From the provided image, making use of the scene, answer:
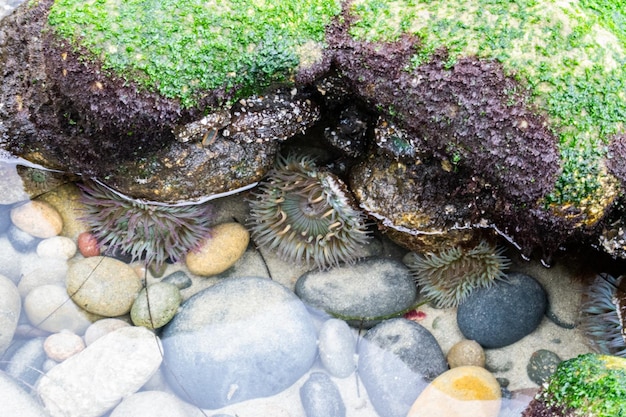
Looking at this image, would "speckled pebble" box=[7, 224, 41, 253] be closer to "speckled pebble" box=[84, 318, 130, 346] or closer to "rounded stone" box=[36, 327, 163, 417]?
"speckled pebble" box=[84, 318, 130, 346]

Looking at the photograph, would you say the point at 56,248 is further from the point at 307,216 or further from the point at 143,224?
the point at 307,216

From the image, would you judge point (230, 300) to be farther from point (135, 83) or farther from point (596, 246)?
point (596, 246)

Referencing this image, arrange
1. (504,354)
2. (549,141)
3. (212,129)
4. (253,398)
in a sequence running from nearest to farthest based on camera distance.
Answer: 1. (549,141)
2. (212,129)
3. (253,398)
4. (504,354)

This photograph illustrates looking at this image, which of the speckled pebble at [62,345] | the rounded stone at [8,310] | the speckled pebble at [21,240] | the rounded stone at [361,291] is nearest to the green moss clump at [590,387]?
the rounded stone at [361,291]

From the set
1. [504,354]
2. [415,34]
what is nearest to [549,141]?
[415,34]

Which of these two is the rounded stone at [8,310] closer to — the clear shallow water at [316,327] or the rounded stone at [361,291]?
the clear shallow water at [316,327]

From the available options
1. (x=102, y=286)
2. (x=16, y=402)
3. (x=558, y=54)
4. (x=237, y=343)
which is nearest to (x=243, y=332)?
(x=237, y=343)
